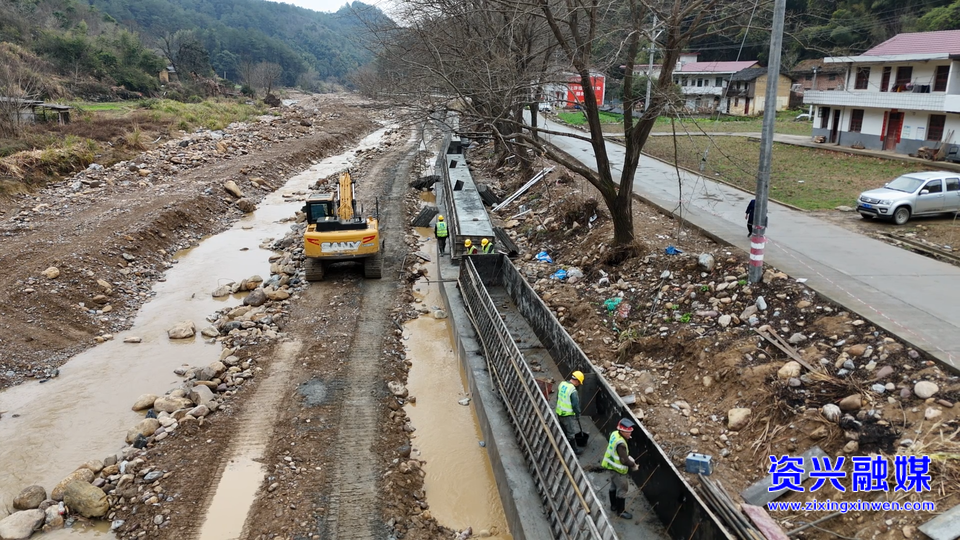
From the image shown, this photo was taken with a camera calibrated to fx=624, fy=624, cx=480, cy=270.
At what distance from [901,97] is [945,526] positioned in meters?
27.4

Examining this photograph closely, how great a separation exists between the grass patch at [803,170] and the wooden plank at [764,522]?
9923mm

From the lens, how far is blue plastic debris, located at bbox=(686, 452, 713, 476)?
23.8 feet

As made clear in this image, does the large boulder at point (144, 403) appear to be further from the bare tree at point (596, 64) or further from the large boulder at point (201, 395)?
the bare tree at point (596, 64)

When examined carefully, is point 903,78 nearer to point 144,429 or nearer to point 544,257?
point 544,257

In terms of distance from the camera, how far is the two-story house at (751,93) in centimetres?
5219

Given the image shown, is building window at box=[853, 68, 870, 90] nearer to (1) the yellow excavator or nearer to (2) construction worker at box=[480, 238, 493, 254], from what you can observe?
(2) construction worker at box=[480, 238, 493, 254]

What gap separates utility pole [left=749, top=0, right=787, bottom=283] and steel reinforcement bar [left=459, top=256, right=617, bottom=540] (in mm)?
4455

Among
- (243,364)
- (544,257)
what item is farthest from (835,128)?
(243,364)

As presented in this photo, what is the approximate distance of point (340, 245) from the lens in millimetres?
14305

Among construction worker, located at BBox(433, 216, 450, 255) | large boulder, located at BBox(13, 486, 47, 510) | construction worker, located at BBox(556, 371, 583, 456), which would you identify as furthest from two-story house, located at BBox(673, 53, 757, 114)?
large boulder, located at BBox(13, 486, 47, 510)

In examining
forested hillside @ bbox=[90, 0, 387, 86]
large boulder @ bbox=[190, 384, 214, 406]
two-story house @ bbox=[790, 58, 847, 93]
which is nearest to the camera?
large boulder @ bbox=[190, 384, 214, 406]

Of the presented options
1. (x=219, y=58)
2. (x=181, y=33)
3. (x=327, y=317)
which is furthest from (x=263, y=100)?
(x=327, y=317)

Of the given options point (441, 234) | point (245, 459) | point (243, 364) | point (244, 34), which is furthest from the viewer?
point (244, 34)

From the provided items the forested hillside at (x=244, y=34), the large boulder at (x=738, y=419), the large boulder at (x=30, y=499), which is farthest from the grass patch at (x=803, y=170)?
the forested hillside at (x=244, y=34)
